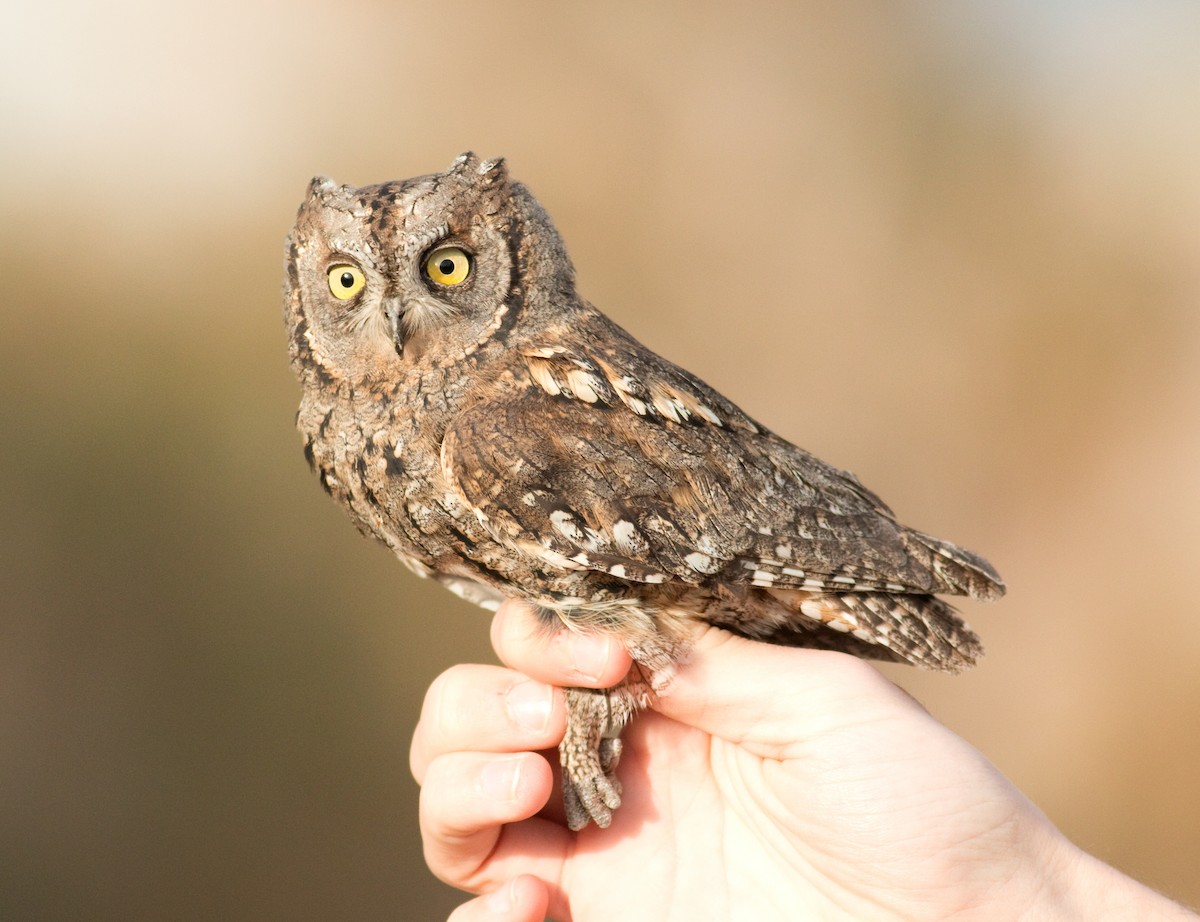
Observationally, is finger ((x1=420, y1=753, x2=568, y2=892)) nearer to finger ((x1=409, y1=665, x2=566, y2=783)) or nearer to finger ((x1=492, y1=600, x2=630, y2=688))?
finger ((x1=409, y1=665, x2=566, y2=783))

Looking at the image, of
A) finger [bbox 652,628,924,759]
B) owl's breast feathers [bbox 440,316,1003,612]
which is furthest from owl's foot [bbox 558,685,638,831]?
owl's breast feathers [bbox 440,316,1003,612]

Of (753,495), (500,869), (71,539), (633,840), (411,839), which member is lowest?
(411,839)

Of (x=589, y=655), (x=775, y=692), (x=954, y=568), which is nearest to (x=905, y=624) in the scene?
(x=954, y=568)

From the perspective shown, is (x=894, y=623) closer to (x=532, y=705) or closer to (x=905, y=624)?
(x=905, y=624)

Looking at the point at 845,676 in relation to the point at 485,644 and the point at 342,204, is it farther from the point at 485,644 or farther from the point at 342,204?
the point at 485,644

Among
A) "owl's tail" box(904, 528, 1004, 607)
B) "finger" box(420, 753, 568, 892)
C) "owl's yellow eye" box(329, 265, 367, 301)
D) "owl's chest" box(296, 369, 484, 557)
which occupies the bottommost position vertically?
"finger" box(420, 753, 568, 892)

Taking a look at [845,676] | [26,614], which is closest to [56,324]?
[26,614]
